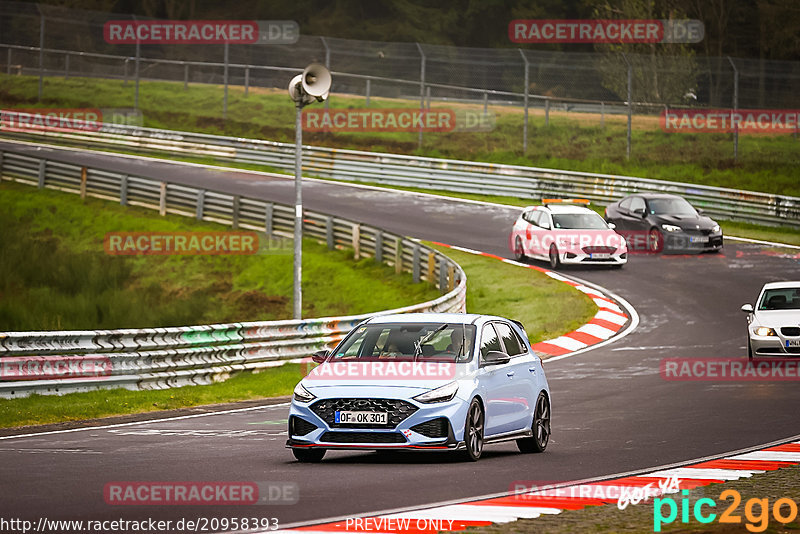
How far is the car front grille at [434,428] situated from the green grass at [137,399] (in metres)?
6.40

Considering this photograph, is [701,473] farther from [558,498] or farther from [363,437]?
[363,437]

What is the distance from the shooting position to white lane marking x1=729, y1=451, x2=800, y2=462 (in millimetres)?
12023

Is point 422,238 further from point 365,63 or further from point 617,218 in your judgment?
point 365,63

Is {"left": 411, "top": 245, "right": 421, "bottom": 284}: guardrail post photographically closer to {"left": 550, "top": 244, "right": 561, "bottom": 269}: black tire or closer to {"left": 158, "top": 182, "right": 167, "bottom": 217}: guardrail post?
{"left": 550, "top": 244, "right": 561, "bottom": 269}: black tire

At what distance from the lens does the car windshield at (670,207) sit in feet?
111

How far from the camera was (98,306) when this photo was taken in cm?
2795

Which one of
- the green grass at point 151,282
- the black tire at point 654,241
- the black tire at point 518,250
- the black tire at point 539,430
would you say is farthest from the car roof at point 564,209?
the black tire at point 539,430

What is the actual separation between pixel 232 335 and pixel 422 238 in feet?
55.9

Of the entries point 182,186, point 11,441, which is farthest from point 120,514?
point 182,186

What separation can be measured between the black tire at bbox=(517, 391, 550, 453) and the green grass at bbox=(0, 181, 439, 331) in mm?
13723

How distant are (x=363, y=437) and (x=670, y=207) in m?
24.0

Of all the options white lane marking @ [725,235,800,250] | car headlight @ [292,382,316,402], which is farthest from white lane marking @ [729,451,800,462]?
white lane marking @ [725,235,800,250]

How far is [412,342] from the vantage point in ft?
40.8

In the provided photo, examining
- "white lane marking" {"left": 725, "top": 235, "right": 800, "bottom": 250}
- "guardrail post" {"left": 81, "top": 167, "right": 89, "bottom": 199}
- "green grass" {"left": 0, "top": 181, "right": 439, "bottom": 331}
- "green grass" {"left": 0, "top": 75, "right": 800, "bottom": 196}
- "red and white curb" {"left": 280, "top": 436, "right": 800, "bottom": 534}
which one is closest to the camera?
"red and white curb" {"left": 280, "top": 436, "right": 800, "bottom": 534}
